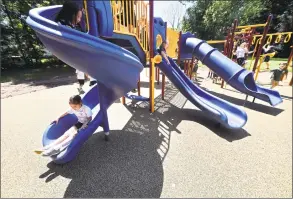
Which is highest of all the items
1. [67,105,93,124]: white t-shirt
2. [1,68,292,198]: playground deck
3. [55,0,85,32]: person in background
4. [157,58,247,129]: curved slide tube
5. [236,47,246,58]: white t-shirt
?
[55,0,85,32]: person in background

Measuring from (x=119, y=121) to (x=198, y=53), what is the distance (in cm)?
376

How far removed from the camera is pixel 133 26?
4.00 metres

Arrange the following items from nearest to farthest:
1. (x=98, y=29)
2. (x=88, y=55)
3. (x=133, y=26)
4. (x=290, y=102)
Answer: (x=88, y=55), (x=98, y=29), (x=133, y=26), (x=290, y=102)

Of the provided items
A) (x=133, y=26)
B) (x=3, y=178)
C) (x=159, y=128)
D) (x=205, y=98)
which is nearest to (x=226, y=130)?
(x=205, y=98)

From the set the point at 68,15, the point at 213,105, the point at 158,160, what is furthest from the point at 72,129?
the point at 213,105

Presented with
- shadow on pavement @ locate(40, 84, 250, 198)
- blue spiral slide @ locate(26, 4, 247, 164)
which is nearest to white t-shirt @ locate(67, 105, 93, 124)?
blue spiral slide @ locate(26, 4, 247, 164)

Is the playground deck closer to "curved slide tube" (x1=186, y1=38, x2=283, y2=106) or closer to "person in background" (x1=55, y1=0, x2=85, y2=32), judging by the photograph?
"curved slide tube" (x1=186, y1=38, x2=283, y2=106)

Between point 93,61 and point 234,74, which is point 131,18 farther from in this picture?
point 234,74

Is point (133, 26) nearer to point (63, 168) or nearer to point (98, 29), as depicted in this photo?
point (98, 29)

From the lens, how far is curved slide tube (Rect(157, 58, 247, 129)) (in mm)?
3588

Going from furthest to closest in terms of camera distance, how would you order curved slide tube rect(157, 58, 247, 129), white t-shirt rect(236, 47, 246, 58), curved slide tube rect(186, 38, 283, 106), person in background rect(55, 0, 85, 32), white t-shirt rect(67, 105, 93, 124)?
white t-shirt rect(236, 47, 246, 58), curved slide tube rect(186, 38, 283, 106), curved slide tube rect(157, 58, 247, 129), white t-shirt rect(67, 105, 93, 124), person in background rect(55, 0, 85, 32)

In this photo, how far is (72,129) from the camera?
9.48 feet

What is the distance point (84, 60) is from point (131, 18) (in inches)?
92.6

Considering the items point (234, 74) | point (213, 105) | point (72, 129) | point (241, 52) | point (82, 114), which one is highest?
point (241, 52)
